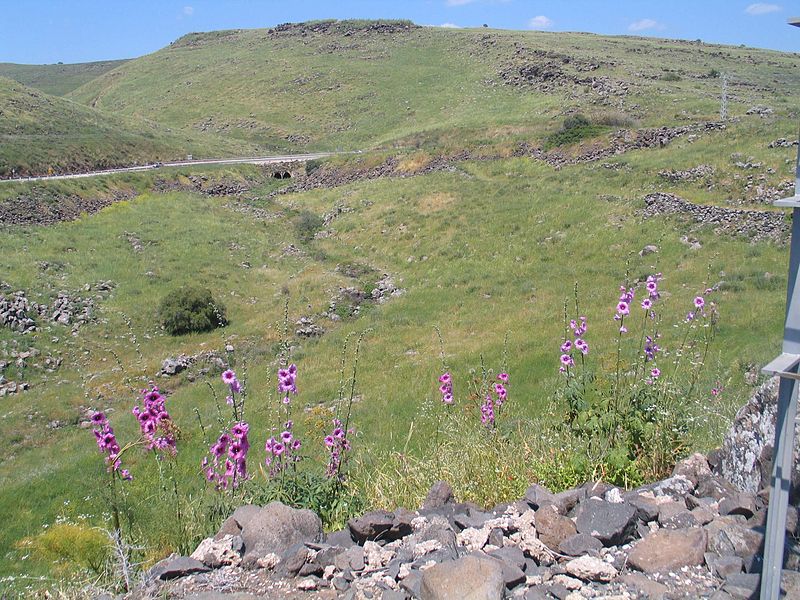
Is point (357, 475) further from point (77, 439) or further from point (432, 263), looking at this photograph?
point (432, 263)

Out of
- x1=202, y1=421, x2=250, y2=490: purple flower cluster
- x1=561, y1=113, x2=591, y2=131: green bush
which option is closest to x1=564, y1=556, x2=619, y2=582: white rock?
x1=202, y1=421, x2=250, y2=490: purple flower cluster

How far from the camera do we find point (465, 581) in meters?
3.17

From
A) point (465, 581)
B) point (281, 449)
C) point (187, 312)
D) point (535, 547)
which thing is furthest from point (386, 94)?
point (465, 581)

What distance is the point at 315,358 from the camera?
16594mm

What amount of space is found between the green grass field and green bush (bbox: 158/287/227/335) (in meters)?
0.48

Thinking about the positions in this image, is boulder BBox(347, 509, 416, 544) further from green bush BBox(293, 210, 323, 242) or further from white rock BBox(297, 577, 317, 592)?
green bush BBox(293, 210, 323, 242)

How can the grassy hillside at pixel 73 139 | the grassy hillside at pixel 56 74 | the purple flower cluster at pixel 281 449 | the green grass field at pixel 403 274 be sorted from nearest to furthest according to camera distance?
the purple flower cluster at pixel 281 449
the green grass field at pixel 403 274
the grassy hillside at pixel 73 139
the grassy hillside at pixel 56 74

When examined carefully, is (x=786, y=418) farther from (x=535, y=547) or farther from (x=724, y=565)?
(x=535, y=547)

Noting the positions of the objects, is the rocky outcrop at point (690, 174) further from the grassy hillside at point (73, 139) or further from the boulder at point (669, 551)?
the grassy hillside at point (73, 139)

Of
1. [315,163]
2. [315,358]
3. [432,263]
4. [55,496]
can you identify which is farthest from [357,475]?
[315,163]

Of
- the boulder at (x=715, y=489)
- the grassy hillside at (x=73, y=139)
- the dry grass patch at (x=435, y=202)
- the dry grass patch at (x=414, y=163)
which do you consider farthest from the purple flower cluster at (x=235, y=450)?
the grassy hillside at (x=73, y=139)

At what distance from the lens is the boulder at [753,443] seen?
3736 mm

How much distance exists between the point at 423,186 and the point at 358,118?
119 feet

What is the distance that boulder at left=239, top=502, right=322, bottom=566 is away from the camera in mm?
3984
